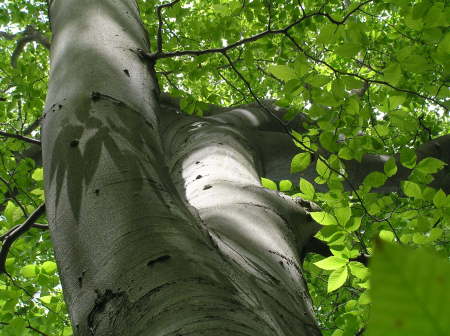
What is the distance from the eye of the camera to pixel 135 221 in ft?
3.46

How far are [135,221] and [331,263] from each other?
0.96m

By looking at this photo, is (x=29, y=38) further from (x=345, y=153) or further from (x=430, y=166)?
(x=430, y=166)

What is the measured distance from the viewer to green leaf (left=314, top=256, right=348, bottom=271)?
66.5 inches

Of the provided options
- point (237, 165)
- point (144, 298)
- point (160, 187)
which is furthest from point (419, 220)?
point (144, 298)

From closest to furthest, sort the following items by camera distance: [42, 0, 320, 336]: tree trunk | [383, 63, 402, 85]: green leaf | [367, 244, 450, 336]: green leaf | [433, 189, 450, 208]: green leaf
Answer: [367, 244, 450, 336]: green leaf, [42, 0, 320, 336]: tree trunk, [383, 63, 402, 85]: green leaf, [433, 189, 450, 208]: green leaf

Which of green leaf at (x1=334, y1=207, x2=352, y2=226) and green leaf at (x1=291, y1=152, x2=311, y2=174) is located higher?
green leaf at (x1=291, y1=152, x2=311, y2=174)

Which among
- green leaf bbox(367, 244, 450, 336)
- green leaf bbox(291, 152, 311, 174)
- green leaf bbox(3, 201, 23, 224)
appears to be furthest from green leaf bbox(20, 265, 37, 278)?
green leaf bbox(367, 244, 450, 336)

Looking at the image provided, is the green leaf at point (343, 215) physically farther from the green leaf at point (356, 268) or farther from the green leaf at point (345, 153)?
the green leaf at point (345, 153)

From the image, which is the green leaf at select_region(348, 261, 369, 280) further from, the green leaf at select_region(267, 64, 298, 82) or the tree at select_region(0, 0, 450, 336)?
the green leaf at select_region(267, 64, 298, 82)

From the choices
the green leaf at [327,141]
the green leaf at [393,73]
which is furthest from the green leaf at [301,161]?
the green leaf at [393,73]

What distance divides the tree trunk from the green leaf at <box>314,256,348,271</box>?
4.3 inches

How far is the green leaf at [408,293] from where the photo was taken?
6.6 inches

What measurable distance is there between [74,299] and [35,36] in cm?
674

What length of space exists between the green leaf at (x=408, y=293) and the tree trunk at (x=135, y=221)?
2.08ft
